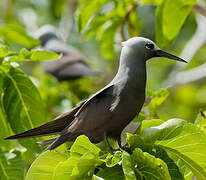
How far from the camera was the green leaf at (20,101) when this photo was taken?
108 inches

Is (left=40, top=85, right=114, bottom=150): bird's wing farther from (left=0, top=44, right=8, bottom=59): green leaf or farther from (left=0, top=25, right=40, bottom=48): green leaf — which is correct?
(left=0, top=25, right=40, bottom=48): green leaf

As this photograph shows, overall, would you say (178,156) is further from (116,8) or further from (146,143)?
(116,8)

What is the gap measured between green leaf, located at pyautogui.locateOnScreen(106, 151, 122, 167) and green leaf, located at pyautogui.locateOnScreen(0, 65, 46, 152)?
0.85m

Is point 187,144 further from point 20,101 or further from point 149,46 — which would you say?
point 20,101

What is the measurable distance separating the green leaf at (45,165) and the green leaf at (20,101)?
0.68 m

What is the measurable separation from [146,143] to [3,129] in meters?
0.97

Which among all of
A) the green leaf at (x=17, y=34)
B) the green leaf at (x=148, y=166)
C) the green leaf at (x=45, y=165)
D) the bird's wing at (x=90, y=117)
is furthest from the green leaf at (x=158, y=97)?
the green leaf at (x=17, y=34)

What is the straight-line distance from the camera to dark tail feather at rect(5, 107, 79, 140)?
91.1 inches

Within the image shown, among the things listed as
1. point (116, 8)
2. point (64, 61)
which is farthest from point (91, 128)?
point (64, 61)

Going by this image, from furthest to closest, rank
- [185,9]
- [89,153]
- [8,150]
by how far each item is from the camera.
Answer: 1. [185,9]
2. [8,150]
3. [89,153]

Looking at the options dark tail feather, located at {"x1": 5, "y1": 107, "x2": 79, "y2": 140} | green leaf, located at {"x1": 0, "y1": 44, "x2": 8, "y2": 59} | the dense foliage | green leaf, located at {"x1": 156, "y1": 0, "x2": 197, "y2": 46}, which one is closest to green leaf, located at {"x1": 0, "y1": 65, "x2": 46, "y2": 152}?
the dense foliage

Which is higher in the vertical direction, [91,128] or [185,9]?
[185,9]

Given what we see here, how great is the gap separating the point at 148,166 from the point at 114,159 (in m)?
0.17

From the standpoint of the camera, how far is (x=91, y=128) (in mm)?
2322
